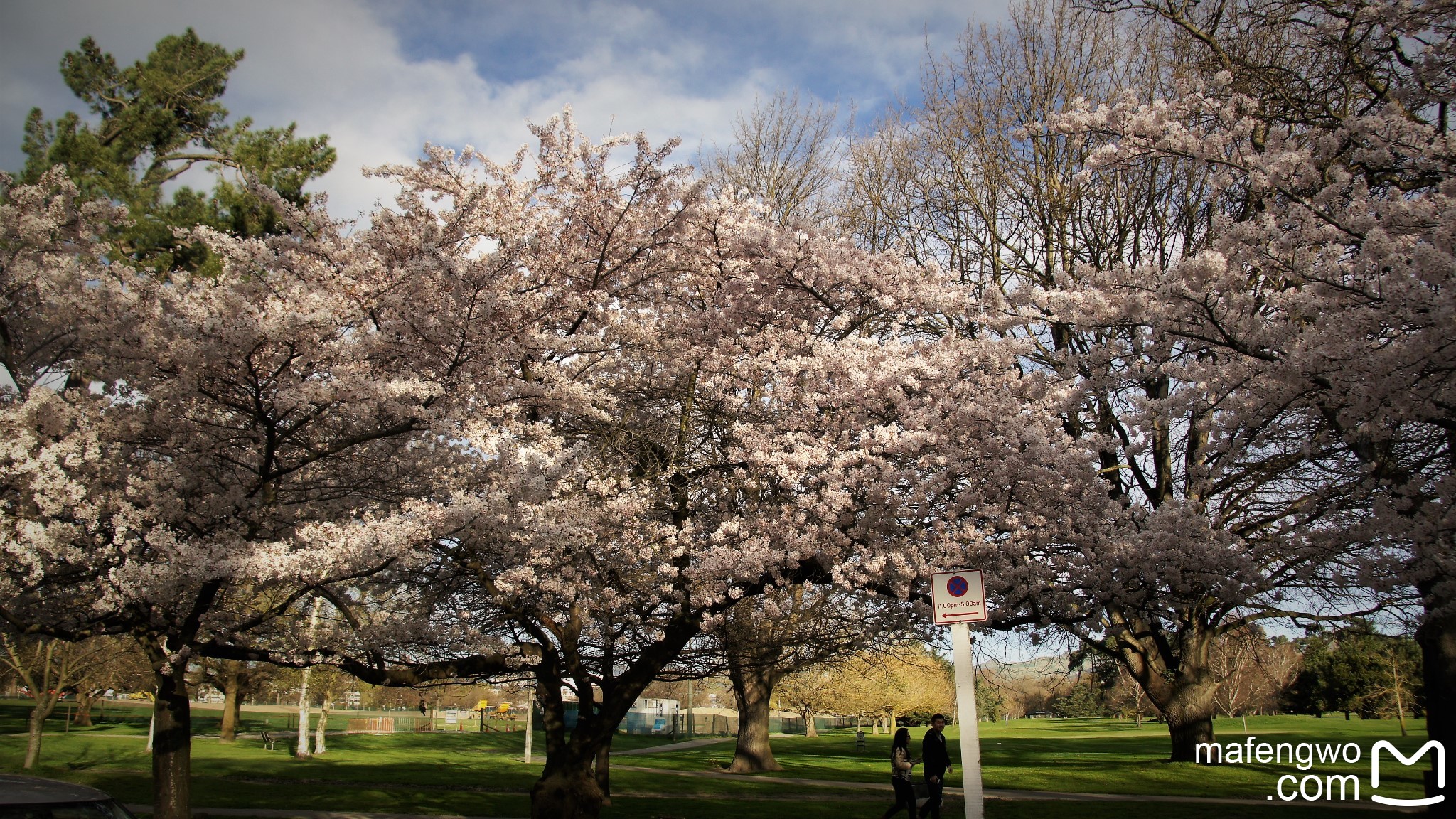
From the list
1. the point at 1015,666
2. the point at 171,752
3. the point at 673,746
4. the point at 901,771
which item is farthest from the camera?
the point at 673,746

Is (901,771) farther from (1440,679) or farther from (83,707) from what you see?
(83,707)

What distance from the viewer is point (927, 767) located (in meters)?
11.3

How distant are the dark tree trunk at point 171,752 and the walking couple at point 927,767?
8.40 metres

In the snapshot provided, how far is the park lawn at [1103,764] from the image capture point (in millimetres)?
19562

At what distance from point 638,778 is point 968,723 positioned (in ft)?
66.1

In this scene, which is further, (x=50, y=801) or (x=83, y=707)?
(x=83, y=707)

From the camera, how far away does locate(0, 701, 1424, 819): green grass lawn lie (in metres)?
15.9

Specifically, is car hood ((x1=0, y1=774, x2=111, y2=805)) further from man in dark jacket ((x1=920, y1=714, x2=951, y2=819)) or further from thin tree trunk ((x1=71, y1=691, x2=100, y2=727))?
thin tree trunk ((x1=71, y1=691, x2=100, y2=727))

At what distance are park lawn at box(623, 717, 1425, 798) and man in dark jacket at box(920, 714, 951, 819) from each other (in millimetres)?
9859

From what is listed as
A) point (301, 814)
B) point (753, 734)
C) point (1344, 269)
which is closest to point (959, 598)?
point (1344, 269)

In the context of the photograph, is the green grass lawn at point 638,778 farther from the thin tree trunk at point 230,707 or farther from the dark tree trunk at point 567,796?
the dark tree trunk at point 567,796

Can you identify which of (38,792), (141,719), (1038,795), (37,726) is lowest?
(141,719)

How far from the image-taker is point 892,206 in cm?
1808

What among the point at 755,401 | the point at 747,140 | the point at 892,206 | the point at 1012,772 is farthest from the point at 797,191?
the point at 1012,772
